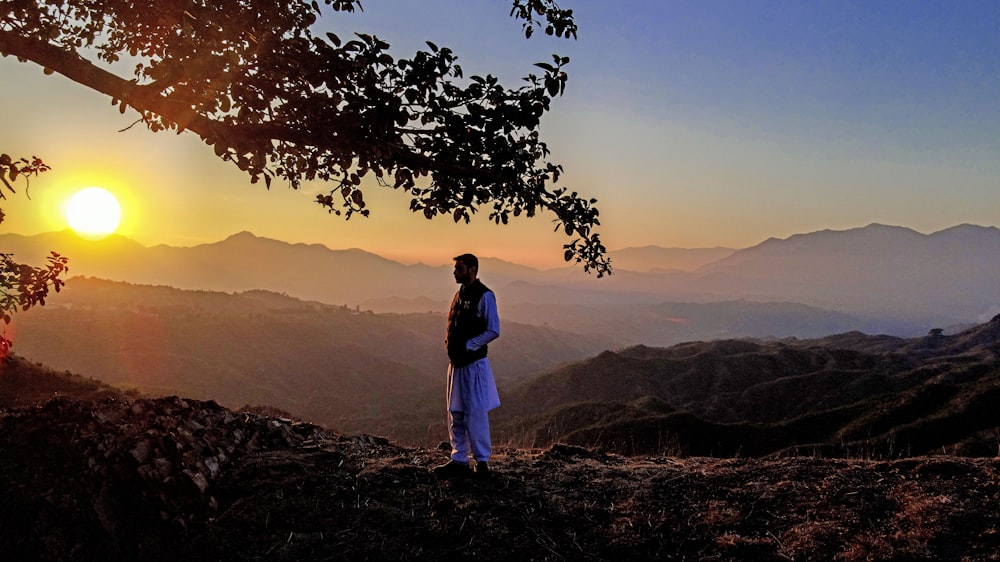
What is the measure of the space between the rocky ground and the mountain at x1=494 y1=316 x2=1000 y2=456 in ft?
16.1

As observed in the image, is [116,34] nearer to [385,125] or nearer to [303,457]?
[385,125]

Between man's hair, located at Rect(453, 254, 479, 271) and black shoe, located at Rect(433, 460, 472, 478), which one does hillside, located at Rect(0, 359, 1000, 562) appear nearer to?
black shoe, located at Rect(433, 460, 472, 478)

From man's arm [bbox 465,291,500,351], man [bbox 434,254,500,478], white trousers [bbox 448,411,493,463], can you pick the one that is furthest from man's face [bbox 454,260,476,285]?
white trousers [bbox 448,411,493,463]

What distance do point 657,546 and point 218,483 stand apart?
4671 mm

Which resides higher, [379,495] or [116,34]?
[116,34]

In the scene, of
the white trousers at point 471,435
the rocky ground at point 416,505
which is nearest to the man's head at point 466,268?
the white trousers at point 471,435

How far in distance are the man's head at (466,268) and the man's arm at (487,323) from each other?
292 millimetres

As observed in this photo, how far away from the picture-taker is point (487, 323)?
262 inches

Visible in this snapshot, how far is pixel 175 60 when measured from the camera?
4289mm

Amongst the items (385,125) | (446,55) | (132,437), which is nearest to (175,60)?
(385,125)

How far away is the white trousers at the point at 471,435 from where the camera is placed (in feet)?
A: 21.6

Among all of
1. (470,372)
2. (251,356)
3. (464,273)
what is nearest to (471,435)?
(470,372)

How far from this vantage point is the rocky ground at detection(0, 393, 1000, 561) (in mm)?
4594

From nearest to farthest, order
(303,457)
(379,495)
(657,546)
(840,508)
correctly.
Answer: (657,546)
(840,508)
(379,495)
(303,457)
